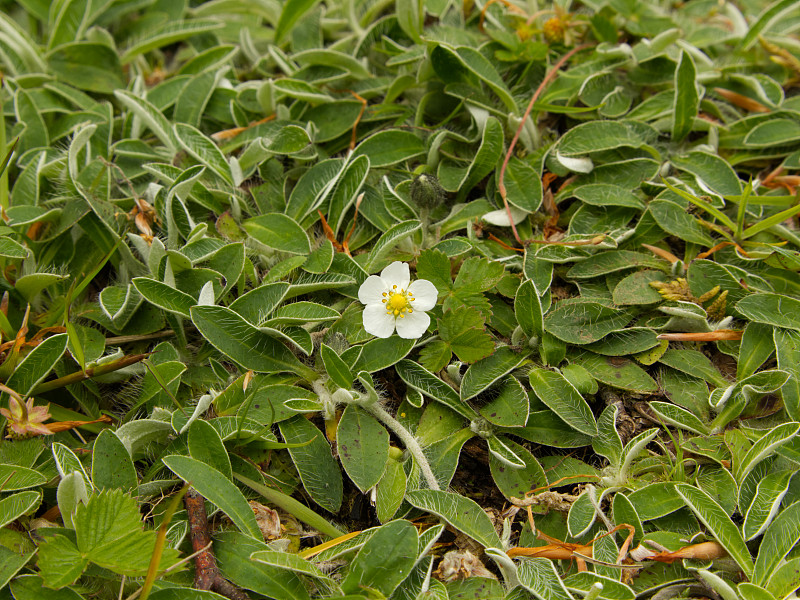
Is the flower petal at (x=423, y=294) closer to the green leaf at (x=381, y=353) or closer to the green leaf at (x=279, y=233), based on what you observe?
the green leaf at (x=381, y=353)

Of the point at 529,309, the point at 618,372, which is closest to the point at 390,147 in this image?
the point at 529,309

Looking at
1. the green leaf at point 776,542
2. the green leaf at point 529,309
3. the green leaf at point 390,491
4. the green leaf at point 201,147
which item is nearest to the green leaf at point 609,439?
the green leaf at point 529,309

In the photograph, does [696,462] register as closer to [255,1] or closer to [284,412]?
[284,412]

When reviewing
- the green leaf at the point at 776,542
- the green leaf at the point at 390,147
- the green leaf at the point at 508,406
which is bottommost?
the green leaf at the point at 776,542

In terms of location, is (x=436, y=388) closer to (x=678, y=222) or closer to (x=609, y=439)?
(x=609, y=439)

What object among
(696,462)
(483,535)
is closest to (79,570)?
(483,535)

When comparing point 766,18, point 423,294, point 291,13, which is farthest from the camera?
point 291,13
